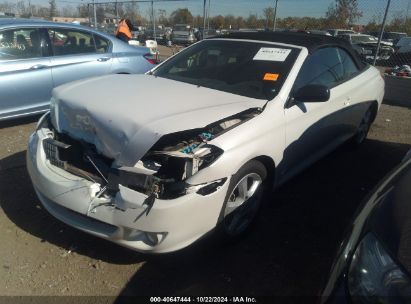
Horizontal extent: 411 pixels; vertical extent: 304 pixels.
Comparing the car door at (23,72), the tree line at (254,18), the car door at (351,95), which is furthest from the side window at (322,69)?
the tree line at (254,18)

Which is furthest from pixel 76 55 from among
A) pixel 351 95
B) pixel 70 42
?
pixel 351 95

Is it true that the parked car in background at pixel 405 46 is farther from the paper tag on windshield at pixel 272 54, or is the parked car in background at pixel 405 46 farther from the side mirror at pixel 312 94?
the side mirror at pixel 312 94

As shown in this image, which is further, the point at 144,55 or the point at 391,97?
the point at 391,97

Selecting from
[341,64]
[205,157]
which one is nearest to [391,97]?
[341,64]

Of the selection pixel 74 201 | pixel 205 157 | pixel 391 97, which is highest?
pixel 205 157

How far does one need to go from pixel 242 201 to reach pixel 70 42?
14.3 ft

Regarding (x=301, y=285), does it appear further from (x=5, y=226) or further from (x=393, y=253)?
(x=5, y=226)

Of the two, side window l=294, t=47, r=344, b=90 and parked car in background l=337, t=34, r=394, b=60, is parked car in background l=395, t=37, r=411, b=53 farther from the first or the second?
side window l=294, t=47, r=344, b=90

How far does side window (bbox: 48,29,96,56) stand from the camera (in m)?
5.49

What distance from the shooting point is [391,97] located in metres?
8.62

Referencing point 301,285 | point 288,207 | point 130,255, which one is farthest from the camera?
point 288,207

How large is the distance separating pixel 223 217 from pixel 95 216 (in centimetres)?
87

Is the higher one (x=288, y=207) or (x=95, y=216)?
(x=95, y=216)

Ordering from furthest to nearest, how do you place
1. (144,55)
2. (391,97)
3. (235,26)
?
(235,26) < (391,97) < (144,55)
